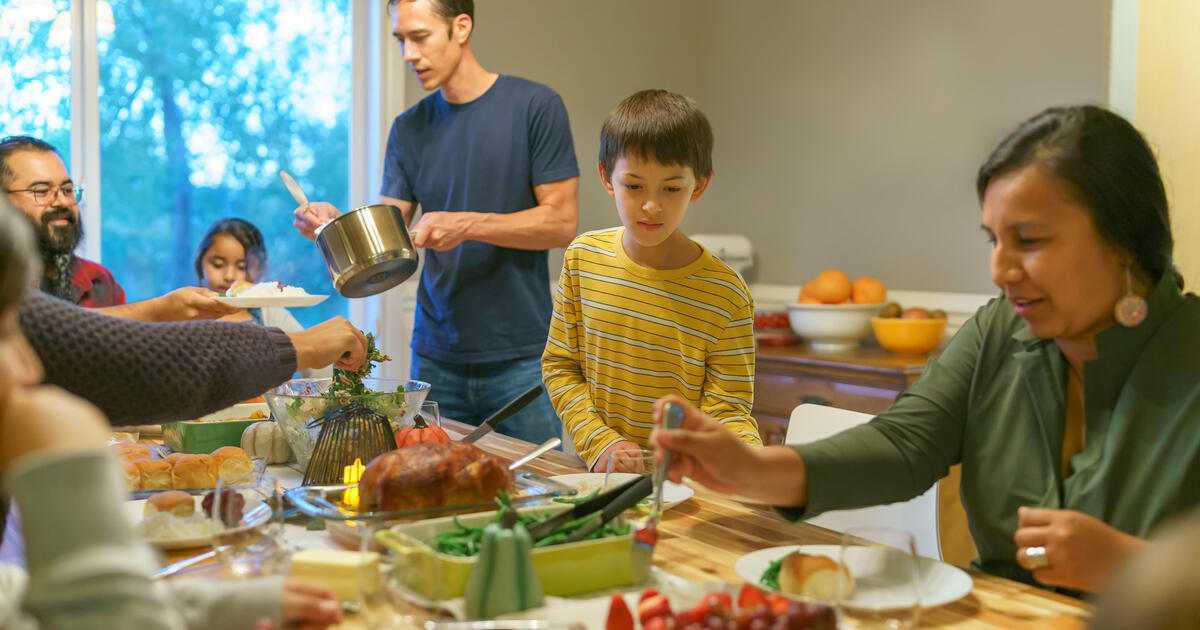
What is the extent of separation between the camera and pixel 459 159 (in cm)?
267

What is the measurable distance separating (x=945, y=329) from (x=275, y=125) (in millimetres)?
2749

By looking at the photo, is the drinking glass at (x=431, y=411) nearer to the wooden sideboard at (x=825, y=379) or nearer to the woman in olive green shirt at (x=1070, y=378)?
the woman in olive green shirt at (x=1070, y=378)

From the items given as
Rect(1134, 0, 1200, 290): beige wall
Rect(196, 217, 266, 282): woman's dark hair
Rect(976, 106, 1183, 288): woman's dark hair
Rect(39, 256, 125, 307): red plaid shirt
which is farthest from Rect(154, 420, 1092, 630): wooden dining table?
Rect(196, 217, 266, 282): woman's dark hair

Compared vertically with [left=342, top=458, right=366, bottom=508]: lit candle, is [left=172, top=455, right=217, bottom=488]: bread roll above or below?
below

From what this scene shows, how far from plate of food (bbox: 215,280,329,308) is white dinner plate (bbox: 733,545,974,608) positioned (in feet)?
3.41

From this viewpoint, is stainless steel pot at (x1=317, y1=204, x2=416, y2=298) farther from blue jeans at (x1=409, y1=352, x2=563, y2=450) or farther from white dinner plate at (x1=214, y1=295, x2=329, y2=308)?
blue jeans at (x1=409, y1=352, x2=563, y2=450)

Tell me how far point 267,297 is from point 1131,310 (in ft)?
4.96

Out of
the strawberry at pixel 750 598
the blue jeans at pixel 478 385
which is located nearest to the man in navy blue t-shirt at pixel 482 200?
the blue jeans at pixel 478 385

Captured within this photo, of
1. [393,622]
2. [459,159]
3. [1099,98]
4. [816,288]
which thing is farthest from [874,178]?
[393,622]

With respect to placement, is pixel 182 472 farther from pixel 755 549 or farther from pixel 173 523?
pixel 755 549

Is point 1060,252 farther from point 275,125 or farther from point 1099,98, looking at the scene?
point 275,125

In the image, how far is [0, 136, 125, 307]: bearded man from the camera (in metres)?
2.41

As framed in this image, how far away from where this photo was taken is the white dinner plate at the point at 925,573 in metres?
1.01

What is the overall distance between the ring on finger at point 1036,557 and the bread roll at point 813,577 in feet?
0.82
